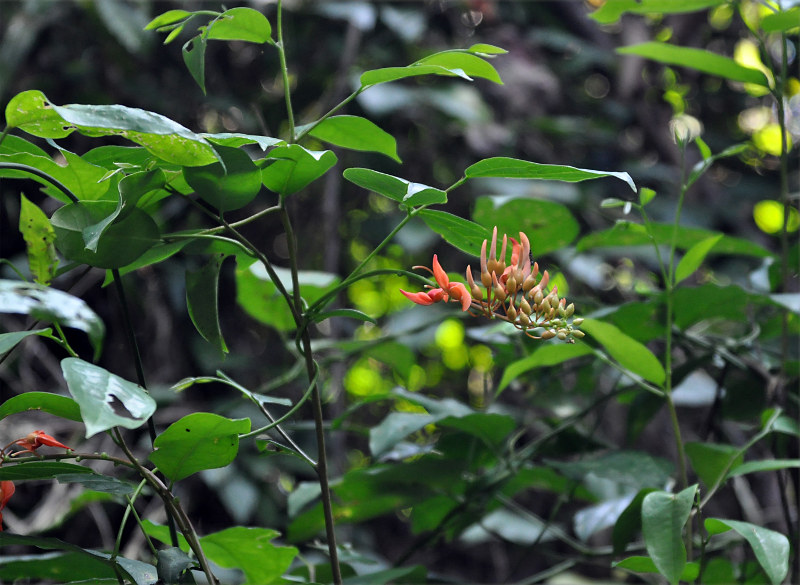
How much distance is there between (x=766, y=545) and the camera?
0.54 m

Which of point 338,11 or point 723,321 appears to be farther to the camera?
point 338,11

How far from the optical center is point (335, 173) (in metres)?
1.59

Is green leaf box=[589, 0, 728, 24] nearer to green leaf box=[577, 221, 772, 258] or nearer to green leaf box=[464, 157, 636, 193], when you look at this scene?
green leaf box=[577, 221, 772, 258]

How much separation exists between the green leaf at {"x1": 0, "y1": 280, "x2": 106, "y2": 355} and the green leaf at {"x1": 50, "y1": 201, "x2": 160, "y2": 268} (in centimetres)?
5

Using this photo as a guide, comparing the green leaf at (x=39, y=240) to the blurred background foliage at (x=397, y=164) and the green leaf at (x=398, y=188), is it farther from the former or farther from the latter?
the blurred background foliage at (x=397, y=164)

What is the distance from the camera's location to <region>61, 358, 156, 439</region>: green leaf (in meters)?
0.35

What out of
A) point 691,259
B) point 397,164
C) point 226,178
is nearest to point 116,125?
point 226,178

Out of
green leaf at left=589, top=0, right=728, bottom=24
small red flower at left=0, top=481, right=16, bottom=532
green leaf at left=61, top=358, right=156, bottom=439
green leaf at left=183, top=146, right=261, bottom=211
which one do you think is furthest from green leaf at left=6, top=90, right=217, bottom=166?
green leaf at left=589, top=0, right=728, bottom=24

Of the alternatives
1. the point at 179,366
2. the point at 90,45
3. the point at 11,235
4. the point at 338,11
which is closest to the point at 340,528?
the point at 179,366

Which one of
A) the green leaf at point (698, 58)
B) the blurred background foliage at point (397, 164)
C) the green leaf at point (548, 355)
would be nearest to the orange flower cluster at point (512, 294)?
the green leaf at point (548, 355)

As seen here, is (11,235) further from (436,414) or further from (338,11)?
(436,414)

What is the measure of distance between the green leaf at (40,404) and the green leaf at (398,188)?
236mm

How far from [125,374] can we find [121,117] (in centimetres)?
133

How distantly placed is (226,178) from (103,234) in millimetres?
88
